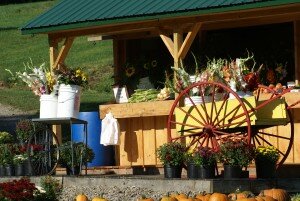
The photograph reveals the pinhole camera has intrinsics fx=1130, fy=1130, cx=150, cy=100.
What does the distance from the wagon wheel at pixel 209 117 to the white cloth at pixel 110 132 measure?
1631 millimetres

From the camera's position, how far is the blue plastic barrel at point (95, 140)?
67.2ft

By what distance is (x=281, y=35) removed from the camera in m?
19.3

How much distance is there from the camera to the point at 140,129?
65.1 feet

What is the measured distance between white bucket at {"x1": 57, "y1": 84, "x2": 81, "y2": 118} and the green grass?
45.0ft

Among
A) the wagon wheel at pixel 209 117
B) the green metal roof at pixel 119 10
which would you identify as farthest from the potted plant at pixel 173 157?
the green metal roof at pixel 119 10

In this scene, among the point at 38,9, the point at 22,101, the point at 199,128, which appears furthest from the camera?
the point at 38,9

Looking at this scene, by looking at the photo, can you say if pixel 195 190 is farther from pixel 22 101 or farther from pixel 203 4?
pixel 22 101

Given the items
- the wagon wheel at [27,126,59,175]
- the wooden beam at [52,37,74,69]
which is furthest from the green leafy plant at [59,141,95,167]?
the wooden beam at [52,37,74,69]

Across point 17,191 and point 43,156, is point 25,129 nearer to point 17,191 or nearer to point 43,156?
point 43,156

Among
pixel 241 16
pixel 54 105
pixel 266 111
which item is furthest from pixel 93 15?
pixel 266 111

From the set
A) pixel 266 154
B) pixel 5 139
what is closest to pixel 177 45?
pixel 266 154

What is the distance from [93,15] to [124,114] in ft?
5.89

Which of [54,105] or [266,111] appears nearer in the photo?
[266,111]

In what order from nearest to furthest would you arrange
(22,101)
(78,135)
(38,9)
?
1. (78,135)
2. (22,101)
3. (38,9)
